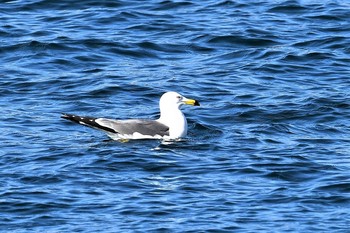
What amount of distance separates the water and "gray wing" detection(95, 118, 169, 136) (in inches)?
7.7

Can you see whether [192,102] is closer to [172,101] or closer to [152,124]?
[172,101]

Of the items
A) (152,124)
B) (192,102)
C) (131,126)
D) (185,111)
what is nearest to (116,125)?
(131,126)

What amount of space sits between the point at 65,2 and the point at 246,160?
36.0ft

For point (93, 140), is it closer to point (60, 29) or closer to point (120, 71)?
point (120, 71)

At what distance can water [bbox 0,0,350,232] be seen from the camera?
41.8ft

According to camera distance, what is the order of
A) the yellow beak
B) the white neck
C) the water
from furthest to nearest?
the yellow beak, the white neck, the water

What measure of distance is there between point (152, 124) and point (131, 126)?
1.32ft

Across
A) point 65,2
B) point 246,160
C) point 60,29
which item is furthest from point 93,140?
point 65,2

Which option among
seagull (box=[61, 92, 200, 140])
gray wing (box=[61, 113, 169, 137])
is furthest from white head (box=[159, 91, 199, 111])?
gray wing (box=[61, 113, 169, 137])

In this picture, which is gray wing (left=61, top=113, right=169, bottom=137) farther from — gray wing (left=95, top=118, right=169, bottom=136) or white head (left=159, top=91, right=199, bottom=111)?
white head (left=159, top=91, right=199, bottom=111)

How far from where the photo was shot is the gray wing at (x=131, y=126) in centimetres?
1617

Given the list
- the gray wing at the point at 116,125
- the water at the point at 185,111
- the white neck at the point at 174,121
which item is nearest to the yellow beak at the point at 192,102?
the white neck at the point at 174,121

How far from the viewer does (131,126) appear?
640 inches

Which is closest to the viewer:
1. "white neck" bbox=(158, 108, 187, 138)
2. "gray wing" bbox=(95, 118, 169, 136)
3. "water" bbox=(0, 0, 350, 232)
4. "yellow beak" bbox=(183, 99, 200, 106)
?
"water" bbox=(0, 0, 350, 232)
